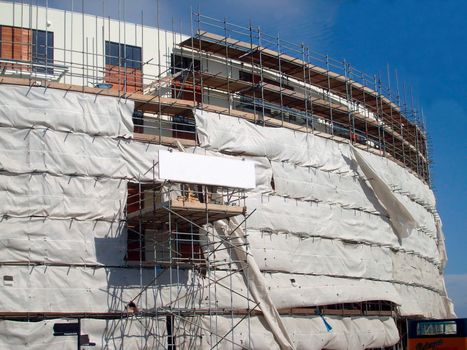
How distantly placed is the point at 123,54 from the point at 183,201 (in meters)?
8.81

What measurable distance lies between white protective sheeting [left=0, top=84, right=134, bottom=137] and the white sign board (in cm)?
318

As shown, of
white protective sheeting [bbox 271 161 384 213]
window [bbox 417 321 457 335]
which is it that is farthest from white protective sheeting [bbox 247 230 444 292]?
window [bbox 417 321 457 335]

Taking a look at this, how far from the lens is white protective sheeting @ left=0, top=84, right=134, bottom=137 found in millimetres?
25594

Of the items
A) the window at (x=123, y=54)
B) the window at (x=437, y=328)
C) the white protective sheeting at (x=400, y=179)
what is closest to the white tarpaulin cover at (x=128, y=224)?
the white protective sheeting at (x=400, y=179)

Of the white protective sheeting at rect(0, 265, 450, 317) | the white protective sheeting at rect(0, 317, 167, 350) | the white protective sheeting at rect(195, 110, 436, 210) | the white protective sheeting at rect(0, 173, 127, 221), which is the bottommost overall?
the white protective sheeting at rect(0, 317, 167, 350)

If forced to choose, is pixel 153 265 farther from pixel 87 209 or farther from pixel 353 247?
pixel 353 247

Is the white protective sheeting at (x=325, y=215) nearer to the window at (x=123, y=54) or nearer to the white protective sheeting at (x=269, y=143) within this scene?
the white protective sheeting at (x=269, y=143)

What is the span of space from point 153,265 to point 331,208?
10.5 m

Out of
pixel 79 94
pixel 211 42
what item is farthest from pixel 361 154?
pixel 79 94

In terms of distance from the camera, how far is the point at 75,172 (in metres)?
25.9

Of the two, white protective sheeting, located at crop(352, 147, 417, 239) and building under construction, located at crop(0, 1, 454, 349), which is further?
white protective sheeting, located at crop(352, 147, 417, 239)

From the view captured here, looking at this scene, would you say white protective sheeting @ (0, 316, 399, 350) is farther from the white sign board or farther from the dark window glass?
the dark window glass

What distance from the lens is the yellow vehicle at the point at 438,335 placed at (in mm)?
29641

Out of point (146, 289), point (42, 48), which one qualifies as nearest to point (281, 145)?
point (146, 289)
